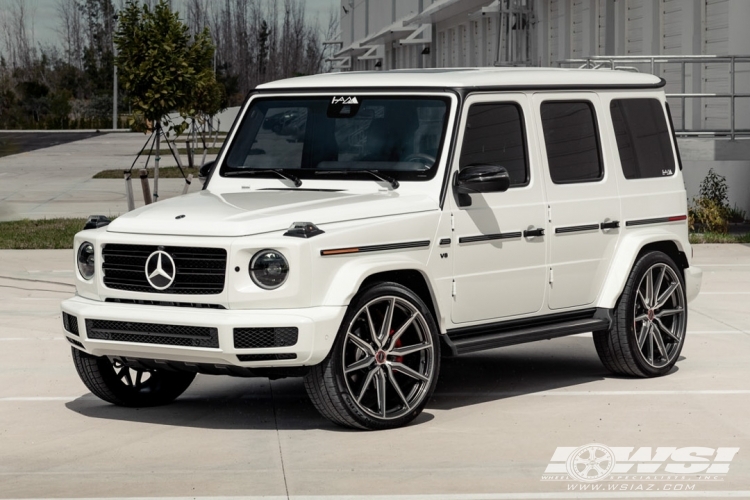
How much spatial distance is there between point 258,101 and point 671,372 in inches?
129

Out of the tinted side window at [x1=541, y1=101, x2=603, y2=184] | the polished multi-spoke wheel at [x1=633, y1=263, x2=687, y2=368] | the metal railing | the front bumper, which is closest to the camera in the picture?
the front bumper

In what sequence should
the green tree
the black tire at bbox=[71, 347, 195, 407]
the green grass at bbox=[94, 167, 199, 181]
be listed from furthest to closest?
the green grass at bbox=[94, 167, 199, 181] < the green tree < the black tire at bbox=[71, 347, 195, 407]

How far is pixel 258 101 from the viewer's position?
928cm

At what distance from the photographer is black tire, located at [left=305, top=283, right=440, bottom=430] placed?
298 inches

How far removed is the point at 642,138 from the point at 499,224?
175cm

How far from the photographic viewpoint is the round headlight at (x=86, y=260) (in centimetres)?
805

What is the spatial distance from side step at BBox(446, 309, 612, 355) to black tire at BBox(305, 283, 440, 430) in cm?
27

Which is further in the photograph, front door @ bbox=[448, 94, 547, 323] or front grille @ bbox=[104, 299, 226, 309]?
front door @ bbox=[448, 94, 547, 323]

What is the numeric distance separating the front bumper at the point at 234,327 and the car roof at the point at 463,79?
1782 millimetres

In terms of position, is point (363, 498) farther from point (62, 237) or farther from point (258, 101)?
point (62, 237)

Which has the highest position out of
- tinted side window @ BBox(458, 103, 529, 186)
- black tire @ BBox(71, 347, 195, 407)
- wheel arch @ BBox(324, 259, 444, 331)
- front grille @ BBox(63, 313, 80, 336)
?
tinted side window @ BBox(458, 103, 529, 186)

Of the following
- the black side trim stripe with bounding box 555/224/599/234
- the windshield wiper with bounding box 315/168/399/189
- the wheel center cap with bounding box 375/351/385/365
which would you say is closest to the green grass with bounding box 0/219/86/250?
the windshield wiper with bounding box 315/168/399/189

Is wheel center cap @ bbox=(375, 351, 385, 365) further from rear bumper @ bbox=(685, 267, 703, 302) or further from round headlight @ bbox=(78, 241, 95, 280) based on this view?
rear bumper @ bbox=(685, 267, 703, 302)

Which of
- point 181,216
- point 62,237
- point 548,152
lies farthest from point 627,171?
point 62,237
